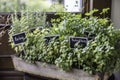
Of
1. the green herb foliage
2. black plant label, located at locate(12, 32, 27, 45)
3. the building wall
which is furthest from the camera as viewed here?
the building wall

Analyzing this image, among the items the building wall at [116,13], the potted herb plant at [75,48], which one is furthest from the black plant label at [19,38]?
the building wall at [116,13]

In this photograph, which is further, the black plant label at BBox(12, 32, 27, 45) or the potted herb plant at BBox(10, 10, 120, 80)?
the black plant label at BBox(12, 32, 27, 45)

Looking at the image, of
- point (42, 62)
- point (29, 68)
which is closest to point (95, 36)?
point (42, 62)

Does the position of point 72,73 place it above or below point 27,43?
below

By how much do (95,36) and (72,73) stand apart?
0.86ft

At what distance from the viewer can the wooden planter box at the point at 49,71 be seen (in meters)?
1.52

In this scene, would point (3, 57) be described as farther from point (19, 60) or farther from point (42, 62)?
point (42, 62)

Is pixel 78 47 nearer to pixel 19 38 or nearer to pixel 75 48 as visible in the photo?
pixel 75 48

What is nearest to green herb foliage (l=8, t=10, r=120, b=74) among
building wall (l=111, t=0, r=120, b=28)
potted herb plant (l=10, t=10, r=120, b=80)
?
potted herb plant (l=10, t=10, r=120, b=80)

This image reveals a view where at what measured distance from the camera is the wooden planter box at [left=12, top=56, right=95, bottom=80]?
152 cm

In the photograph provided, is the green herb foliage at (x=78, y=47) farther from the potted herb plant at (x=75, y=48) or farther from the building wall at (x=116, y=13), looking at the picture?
the building wall at (x=116, y=13)

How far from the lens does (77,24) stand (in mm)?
1677

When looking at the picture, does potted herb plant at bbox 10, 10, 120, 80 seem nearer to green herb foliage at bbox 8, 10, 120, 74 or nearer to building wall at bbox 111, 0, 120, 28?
green herb foliage at bbox 8, 10, 120, 74

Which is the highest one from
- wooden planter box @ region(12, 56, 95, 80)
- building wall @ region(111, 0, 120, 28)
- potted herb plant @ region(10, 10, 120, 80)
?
building wall @ region(111, 0, 120, 28)
